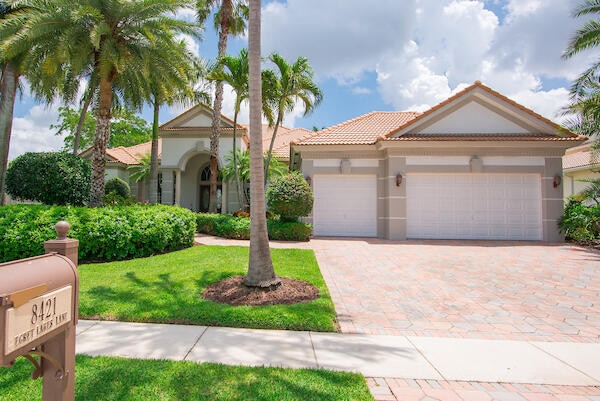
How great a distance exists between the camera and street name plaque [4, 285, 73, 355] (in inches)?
56.8

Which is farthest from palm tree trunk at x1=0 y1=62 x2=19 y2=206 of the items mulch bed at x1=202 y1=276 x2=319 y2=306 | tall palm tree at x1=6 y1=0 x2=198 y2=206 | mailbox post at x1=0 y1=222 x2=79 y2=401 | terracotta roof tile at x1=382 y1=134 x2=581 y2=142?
terracotta roof tile at x1=382 y1=134 x2=581 y2=142

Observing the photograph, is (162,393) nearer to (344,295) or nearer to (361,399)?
(361,399)

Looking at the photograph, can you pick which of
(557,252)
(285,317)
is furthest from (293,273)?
(557,252)

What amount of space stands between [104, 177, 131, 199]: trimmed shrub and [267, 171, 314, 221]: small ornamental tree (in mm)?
13051

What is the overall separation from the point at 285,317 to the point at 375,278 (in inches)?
131

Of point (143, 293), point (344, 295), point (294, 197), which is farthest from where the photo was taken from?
point (294, 197)

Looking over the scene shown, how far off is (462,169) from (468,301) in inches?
378

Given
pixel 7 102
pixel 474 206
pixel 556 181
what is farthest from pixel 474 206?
pixel 7 102

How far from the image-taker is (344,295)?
595 centimetres

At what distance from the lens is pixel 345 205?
48.2ft

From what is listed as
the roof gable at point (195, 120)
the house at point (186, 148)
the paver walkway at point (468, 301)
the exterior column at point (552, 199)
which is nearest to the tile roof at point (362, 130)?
the house at point (186, 148)

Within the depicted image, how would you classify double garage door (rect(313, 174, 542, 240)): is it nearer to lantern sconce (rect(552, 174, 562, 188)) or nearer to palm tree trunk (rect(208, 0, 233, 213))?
lantern sconce (rect(552, 174, 562, 188))

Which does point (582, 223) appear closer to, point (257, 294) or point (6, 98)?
point (257, 294)

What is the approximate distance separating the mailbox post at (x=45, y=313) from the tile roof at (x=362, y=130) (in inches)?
512
